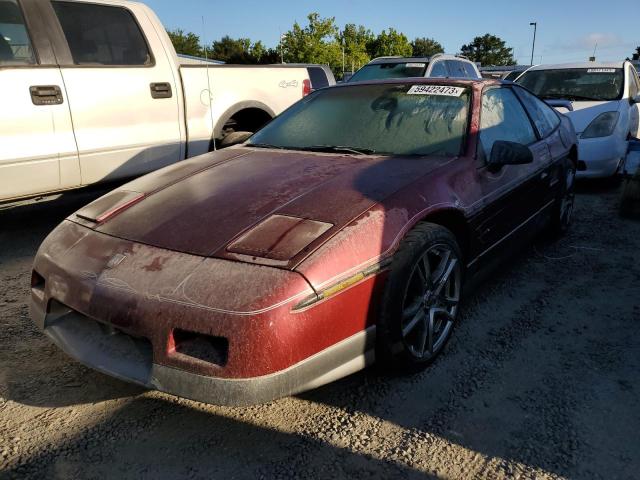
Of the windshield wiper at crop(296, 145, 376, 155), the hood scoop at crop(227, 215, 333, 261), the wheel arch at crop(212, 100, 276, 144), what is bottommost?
the hood scoop at crop(227, 215, 333, 261)

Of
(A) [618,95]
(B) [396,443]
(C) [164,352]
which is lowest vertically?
(B) [396,443]

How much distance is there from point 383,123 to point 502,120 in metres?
0.89

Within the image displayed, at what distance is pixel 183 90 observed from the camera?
4.84 meters

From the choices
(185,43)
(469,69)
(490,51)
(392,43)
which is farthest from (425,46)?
(469,69)

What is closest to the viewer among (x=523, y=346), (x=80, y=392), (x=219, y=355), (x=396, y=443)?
(x=219, y=355)

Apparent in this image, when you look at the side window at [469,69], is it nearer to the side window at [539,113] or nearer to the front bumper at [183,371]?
the side window at [539,113]

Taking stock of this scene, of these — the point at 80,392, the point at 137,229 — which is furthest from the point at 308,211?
the point at 80,392

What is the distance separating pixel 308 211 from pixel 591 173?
16.6ft

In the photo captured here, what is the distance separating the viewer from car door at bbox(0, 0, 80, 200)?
377 cm

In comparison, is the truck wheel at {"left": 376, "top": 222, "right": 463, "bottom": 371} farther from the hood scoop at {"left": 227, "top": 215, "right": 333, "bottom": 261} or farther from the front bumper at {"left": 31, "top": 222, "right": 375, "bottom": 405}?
the hood scoop at {"left": 227, "top": 215, "right": 333, "bottom": 261}

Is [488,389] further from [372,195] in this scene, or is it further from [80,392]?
[80,392]

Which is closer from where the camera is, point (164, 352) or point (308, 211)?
point (164, 352)

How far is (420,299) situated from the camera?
2.48 metres

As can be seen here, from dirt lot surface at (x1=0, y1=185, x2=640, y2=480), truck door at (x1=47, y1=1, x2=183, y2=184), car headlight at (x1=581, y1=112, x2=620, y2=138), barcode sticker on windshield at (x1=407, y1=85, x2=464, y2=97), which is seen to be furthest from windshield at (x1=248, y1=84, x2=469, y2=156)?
car headlight at (x1=581, y1=112, x2=620, y2=138)
